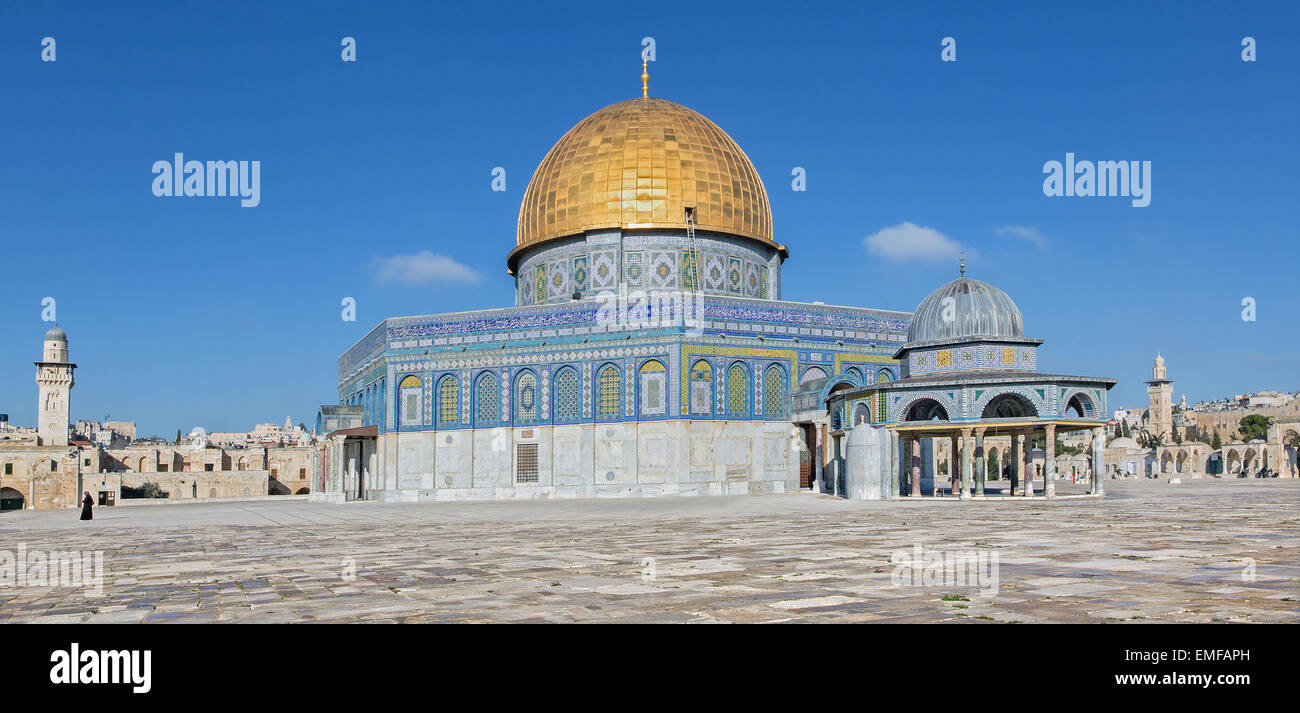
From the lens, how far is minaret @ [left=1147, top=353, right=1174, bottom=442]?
116m

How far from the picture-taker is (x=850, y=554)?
10.1m

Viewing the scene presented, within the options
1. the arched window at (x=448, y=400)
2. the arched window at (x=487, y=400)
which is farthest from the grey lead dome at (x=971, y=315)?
the arched window at (x=448, y=400)

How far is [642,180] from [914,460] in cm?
1348

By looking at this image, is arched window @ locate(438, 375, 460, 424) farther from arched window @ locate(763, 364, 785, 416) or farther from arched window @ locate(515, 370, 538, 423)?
arched window @ locate(763, 364, 785, 416)

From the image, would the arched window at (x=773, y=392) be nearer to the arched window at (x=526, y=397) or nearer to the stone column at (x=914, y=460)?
the stone column at (x=914, y=460)

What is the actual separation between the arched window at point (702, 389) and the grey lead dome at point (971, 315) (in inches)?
275

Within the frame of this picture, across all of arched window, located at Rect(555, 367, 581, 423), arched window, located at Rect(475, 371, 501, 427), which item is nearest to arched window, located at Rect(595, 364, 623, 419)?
arched window, located at Rect(555, 367, 581, 423)

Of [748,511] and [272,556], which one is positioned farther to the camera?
[748,511]

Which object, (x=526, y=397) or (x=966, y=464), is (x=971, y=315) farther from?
(x=526, y=397)

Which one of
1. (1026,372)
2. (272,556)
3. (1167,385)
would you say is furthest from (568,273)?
(1167,385)

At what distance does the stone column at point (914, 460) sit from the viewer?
3034 centimetres

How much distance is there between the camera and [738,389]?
108 feet
